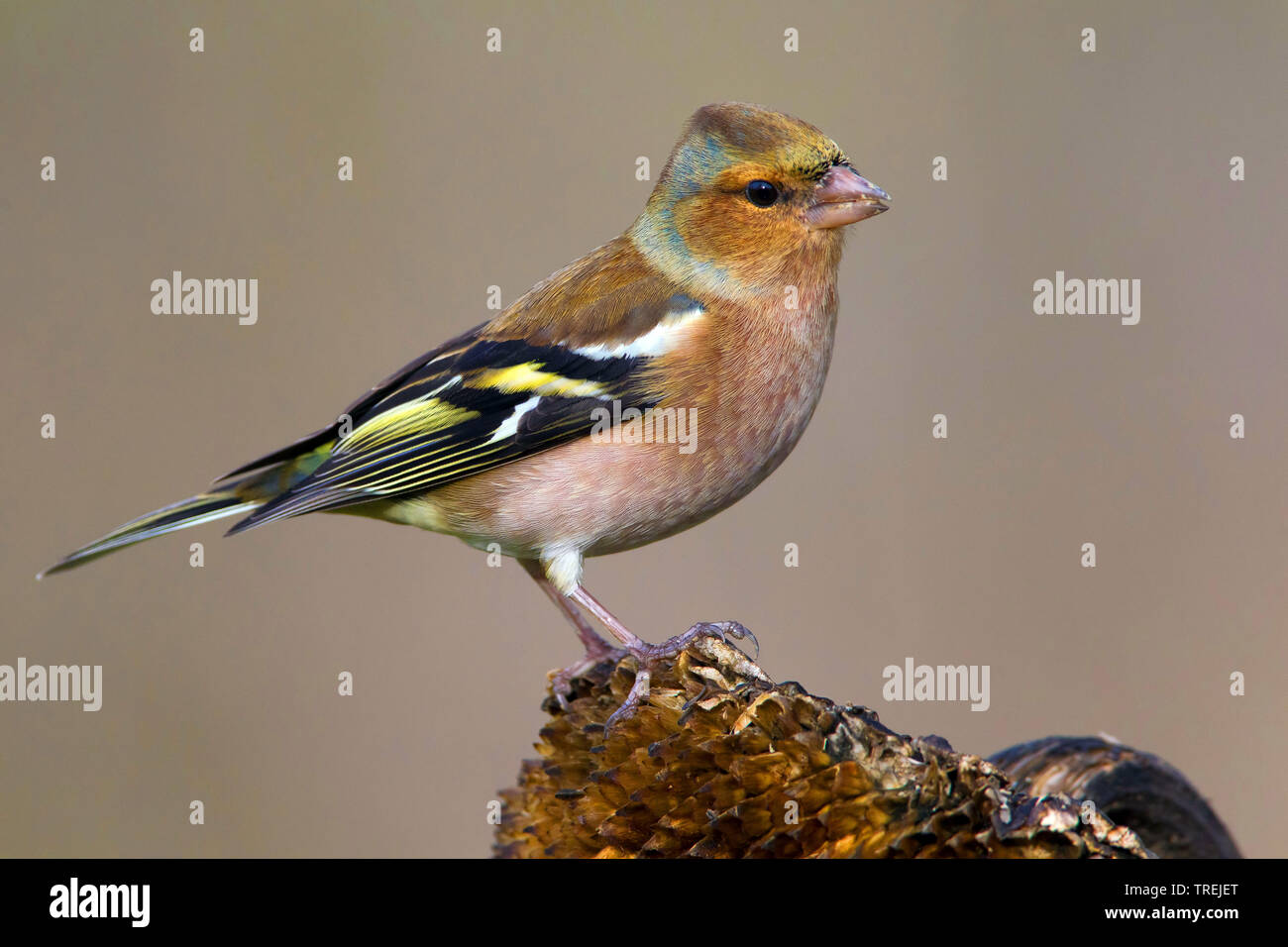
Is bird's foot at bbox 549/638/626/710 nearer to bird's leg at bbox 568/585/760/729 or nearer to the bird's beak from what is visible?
bird's leg at bbox 568/585/760/729

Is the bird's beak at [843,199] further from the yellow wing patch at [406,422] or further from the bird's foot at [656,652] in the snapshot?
the bird's foot at [656,652]

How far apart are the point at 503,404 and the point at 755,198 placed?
940 millimetres

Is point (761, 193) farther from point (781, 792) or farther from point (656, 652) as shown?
point (781, 792)

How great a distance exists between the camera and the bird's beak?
11.1ft

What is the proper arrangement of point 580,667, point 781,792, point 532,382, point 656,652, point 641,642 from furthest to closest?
point 532,382 → point 580,667 → point 641,642 → point 656,652 → point 781,792

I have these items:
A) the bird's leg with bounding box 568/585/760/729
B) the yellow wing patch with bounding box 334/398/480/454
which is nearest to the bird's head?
the yellow wing patch with bounding box 334/398/480/454

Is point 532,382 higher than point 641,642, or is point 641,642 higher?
point 532,382

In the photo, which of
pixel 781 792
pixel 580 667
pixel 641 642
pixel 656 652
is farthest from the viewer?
pixel 580 667

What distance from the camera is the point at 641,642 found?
9.93 ft

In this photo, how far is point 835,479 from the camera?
574 centimetres

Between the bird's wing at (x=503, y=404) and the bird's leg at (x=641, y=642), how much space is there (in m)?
0.47

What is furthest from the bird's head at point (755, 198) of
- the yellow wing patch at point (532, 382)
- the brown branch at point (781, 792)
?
the brown branch at point (781, 792)

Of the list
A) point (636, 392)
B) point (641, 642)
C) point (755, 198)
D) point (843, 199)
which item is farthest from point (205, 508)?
point (843, 199)

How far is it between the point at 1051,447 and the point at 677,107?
243 cm
